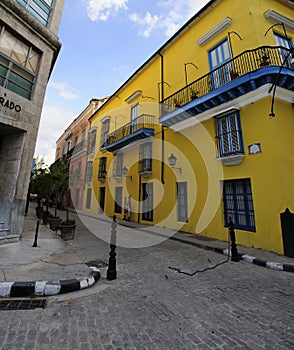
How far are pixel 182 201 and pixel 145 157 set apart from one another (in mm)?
4553

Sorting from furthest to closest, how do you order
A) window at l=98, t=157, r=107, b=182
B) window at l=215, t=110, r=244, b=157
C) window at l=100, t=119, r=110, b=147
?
1. window at l=100, t=119, r=110, b=147
2. window at l=98, t=157, r=107, b=182
3. window at l=215, t=110, r=244, b=157

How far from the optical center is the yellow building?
21.9 feet

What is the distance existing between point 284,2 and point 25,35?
37.0ft

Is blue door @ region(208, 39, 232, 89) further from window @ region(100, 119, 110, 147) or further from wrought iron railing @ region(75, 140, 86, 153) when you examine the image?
wrought iron railing @ region(75, 140, 86, 153)

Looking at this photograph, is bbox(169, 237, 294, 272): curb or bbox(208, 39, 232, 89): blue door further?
bbox(208, 39, 232, 89): blue door

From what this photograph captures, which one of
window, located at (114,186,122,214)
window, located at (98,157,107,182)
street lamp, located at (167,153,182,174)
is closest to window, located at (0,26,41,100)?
street lamp, located at (167,153,182,174)

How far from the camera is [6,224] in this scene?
638 centimetres

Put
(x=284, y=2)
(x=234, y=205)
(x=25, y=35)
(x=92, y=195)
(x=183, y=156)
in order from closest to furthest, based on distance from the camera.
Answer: (x=25, y=35)
(x=234, y=205)
(x=284, y=2)
(x=183, y=156)
(x=92, y=195)

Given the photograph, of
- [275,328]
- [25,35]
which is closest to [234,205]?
[275,328]

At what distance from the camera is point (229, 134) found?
26.7 ft

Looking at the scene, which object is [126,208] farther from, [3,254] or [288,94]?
[288,94]

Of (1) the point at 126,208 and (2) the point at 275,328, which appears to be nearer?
(2) the point at 275,328

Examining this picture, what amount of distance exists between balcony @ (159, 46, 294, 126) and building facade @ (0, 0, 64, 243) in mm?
6214

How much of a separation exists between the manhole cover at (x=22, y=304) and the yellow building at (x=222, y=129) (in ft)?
21.3
